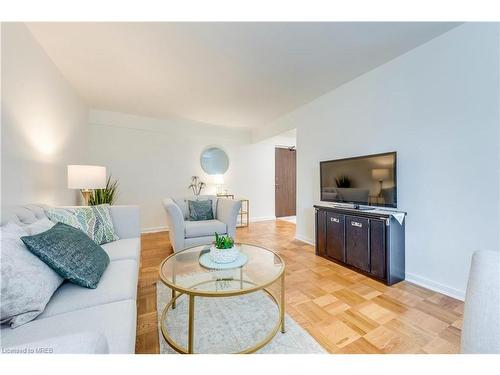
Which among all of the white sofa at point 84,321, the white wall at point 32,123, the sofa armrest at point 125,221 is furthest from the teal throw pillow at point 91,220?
the white wall at point 32,123

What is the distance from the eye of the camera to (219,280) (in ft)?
4.62

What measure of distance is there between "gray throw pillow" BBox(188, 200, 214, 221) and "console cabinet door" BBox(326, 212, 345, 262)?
171cm

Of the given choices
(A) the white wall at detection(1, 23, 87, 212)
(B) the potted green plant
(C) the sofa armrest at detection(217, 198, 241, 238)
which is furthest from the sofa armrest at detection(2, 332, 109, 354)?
(B) the potted green plant

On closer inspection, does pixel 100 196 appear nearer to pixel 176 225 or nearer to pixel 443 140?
pixel 176 225

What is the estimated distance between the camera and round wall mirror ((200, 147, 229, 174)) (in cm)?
484

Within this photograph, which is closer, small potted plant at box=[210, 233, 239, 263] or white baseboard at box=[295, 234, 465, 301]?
small potted plant at box=[210, 233, 239, 263]

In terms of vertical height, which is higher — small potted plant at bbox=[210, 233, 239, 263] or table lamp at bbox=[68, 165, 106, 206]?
table lamp at bbox=[68, 165, 106, 206]

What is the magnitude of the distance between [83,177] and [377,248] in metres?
3.18

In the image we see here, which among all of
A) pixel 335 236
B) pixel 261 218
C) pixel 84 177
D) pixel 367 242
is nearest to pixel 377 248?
pixel 367 242

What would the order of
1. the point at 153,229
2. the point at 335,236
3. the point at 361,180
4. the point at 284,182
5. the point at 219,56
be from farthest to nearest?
1. the point at 284,182
2. the point at 153,229
3. the point at 335,236
4. the point at 361,180
5. the point at 219,56

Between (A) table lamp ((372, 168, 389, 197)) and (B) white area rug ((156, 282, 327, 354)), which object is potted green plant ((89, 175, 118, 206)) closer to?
(B) white area rug ((156, 282, 327, 354))

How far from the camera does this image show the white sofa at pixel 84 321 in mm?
517

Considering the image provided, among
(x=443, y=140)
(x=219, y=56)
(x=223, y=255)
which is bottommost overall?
(x=223, y=255)

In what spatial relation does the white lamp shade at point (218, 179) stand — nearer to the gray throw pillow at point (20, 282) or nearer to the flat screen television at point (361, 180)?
the flat screen television at point (361, 180)
